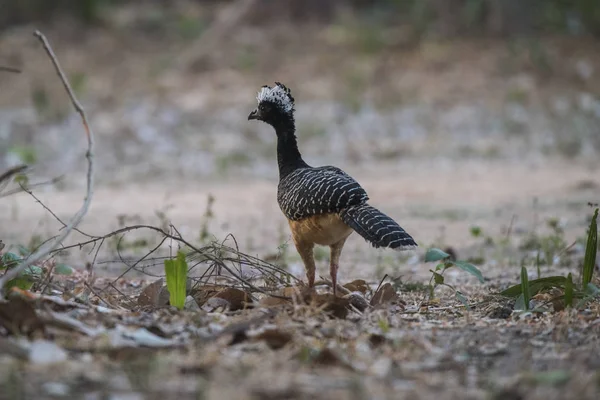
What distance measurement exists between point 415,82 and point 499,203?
227 inches

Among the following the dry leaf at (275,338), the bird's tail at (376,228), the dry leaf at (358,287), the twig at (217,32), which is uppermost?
the twig at (217,32)

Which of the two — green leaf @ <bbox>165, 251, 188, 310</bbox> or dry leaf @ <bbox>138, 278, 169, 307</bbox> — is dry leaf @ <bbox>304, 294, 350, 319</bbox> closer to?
green leaf @ <bbox>165, 251, 188, 310</bbox>

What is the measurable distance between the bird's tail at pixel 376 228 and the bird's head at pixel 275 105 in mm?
1218

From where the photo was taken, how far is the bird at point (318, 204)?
4801mm

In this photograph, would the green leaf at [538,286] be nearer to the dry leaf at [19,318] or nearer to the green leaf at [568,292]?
the green leaf at [568,292]

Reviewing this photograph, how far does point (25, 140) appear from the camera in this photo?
13.6 metres

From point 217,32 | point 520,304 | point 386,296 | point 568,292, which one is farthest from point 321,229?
point 217,32

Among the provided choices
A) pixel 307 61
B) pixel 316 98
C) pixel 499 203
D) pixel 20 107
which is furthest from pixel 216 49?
pixel 499 203

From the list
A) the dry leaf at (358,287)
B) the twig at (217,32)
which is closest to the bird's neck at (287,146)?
the dry leaf at (358,287)

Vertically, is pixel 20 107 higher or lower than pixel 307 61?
lower

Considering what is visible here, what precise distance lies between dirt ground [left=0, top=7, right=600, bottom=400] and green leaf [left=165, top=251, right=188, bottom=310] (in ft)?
0.41

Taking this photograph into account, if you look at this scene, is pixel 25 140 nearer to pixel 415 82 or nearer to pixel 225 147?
pixel 225 147

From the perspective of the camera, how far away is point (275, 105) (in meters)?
6.09

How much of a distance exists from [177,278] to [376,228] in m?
0.96
